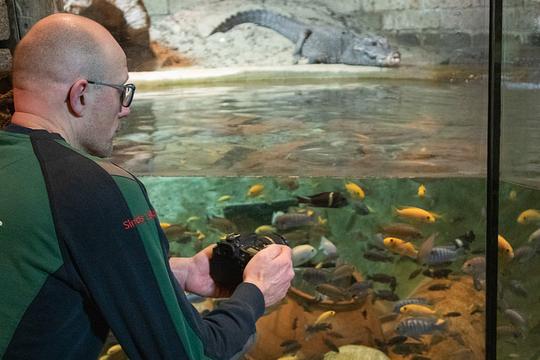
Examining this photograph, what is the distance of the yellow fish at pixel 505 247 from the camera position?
8.61ft

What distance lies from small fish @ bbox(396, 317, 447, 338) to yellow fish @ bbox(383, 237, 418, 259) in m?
0.55

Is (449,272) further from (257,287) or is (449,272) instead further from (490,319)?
(257,287)

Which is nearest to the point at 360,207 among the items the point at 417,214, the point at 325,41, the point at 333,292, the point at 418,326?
the point at 417,214

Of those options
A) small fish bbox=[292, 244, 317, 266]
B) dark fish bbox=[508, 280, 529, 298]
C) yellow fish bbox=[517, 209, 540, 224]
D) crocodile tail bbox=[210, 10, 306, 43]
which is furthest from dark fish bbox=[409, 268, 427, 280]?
yellow fish bbox=[517, 209, 540, 224]

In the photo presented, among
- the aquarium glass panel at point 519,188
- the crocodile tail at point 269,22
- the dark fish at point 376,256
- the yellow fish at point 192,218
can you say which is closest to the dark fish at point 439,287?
the dark fish at point 376,256

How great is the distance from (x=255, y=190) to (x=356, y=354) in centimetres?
169

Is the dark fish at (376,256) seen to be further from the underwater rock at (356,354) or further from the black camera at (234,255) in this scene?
the black camera at (234,255)

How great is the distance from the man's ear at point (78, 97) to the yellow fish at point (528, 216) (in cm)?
191

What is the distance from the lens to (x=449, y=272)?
5496 mm

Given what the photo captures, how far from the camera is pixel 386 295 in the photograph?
5461mm

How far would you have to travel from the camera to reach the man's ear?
142 centimetres

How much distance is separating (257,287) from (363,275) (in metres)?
4.37

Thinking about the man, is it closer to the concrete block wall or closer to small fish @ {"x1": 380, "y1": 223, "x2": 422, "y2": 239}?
the concrete block wall

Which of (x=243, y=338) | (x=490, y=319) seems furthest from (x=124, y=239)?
(x=490, y=319)
